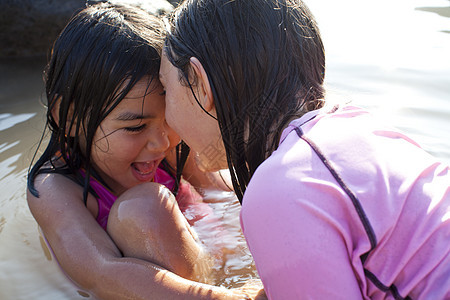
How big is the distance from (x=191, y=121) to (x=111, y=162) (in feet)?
2.21

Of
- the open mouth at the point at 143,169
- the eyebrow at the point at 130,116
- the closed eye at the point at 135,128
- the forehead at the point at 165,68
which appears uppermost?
the forehead at the point at 165,68

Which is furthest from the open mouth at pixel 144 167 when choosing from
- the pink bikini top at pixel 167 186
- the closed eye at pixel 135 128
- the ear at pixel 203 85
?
the ear at pixel 203 85

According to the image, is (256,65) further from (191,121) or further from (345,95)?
(345,95)

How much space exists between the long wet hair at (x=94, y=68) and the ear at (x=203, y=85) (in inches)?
20.7

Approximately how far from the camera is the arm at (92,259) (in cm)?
192

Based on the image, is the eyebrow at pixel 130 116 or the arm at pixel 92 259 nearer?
the arm at pixel 92 259

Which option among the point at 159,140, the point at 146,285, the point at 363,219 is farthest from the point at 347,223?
the point at 159,140

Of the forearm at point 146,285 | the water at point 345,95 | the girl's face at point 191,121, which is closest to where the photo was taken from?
the girl's face at point 191,121

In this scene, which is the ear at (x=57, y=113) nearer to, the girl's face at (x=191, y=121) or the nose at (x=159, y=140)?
the nose at (x=159, y=140)

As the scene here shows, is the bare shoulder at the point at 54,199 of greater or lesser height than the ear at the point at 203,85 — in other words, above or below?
below

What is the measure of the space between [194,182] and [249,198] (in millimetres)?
1734

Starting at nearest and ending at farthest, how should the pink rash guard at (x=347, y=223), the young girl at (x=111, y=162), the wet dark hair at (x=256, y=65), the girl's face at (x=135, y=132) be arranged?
the pink rash guard at (x=347, y=223)
the wet dark hair at (x=256, y=65)
the young girl at (x=111, y=162)
the girl's face at (x=135, y=132)

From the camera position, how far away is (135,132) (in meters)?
2.23

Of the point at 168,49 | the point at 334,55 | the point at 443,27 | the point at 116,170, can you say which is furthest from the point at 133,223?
the point at 443,27
